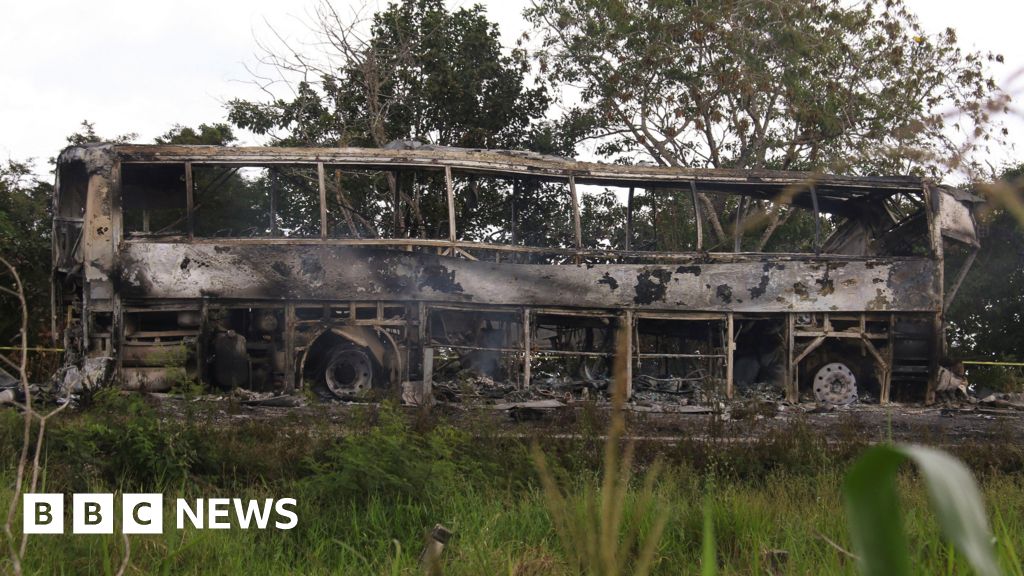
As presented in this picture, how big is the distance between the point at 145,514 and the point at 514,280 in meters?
9.22

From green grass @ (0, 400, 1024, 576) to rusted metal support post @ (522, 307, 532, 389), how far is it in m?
4.60

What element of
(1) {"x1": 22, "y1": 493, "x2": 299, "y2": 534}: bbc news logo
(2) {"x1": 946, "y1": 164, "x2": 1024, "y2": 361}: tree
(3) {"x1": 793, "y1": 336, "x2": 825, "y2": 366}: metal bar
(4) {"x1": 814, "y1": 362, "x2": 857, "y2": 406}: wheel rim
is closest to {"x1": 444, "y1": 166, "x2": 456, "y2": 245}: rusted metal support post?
(3) {"x1": 793, "y1": 336, "x2": 825, "y2": 366}: metal bar

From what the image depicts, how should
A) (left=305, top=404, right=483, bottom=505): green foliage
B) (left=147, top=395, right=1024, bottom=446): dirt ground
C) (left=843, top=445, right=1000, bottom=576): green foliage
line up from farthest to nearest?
(left=147, top=395, right=1024, bottom=446): dirt ground → (left=305, top=404, right=483, bottom=505): green foliage → (left=843, top=445, right=1000, bottom=576): green foliage

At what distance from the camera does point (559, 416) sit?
A: 11.0 m

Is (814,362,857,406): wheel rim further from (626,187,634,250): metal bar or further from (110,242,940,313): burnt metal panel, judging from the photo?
(626,187,634,250): metal bar

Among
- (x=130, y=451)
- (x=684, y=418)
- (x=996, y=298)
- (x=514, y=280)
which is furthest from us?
(x=996, y=298)

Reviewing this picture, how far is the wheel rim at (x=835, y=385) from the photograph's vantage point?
14.5 m

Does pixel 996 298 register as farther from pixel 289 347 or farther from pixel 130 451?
pixel 130 451

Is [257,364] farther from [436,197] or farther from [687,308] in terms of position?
[436,197]

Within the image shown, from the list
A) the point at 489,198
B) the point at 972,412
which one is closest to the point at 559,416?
the point at 972,412

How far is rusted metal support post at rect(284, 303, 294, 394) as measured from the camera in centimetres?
1348

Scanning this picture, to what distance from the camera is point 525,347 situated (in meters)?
14.0

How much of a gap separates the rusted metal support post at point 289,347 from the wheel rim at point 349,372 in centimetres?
49

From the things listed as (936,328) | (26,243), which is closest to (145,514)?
(936,328)
